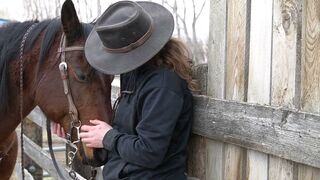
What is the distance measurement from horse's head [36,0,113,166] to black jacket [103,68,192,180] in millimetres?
189

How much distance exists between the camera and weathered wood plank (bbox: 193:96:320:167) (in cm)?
178

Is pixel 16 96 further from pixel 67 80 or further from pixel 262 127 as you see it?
pixel 262 127

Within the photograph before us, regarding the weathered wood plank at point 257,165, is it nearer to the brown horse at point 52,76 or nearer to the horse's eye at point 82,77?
the brown horse at point 52,76

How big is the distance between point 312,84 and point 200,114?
794 millimetres

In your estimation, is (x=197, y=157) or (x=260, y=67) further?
(x=197, y=157)

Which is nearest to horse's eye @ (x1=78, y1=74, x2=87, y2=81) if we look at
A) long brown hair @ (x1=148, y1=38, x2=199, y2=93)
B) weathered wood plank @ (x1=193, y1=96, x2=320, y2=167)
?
long brown hair @ (x1=148, y1=38, x2=199, y2=93)

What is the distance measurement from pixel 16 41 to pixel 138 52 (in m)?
1.01

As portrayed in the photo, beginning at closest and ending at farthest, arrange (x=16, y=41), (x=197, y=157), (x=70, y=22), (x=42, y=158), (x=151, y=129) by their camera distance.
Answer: (x=151, y=129), (x=197, y=157), (x=70, y=22), (x=16, y=41), (x=42, y=158)

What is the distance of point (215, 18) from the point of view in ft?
7.91

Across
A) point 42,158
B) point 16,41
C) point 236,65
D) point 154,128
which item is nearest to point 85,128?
point 154,128

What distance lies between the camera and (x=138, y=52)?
232cm

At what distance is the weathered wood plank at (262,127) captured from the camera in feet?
5.85

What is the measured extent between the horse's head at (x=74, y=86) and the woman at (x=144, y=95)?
0.16m

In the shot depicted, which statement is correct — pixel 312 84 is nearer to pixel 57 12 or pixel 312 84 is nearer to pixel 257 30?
pixel 257 30
